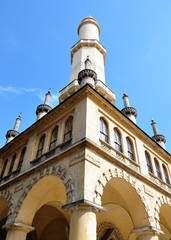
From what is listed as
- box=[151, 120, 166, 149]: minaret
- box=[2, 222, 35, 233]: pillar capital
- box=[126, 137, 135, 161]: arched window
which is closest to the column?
box=[2, 222, 35, 233]: pillar capital

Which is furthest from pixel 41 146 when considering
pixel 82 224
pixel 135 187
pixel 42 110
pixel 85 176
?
pixel 82 224

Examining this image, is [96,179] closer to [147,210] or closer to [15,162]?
[147,210]

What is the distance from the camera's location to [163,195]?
13695 millimetres

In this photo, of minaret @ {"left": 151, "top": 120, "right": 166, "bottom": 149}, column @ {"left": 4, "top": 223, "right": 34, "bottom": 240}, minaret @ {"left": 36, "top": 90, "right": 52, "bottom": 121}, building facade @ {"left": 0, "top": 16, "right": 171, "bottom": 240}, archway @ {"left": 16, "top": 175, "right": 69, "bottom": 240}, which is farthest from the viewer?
minaret @ {"left": 151, "top": 120, "right": 166, "bottom": 149}

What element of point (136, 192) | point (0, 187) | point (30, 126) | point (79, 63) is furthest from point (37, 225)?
point (79, 63)

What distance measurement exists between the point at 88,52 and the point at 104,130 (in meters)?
13.4

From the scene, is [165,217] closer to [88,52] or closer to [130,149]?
[130,149]

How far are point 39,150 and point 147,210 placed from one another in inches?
271

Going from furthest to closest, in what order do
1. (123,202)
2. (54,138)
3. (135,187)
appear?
(54,138) → (123,202) → (135,187)

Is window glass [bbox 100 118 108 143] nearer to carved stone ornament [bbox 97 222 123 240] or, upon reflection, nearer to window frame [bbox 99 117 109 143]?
window frame [bbox 99 117 109 143]

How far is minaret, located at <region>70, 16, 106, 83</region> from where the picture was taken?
21944mm

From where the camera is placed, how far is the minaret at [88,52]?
21944 millimetres

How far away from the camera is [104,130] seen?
12406 millimetres

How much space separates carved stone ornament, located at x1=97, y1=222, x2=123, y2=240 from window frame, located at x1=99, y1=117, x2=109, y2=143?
6.89 metres
